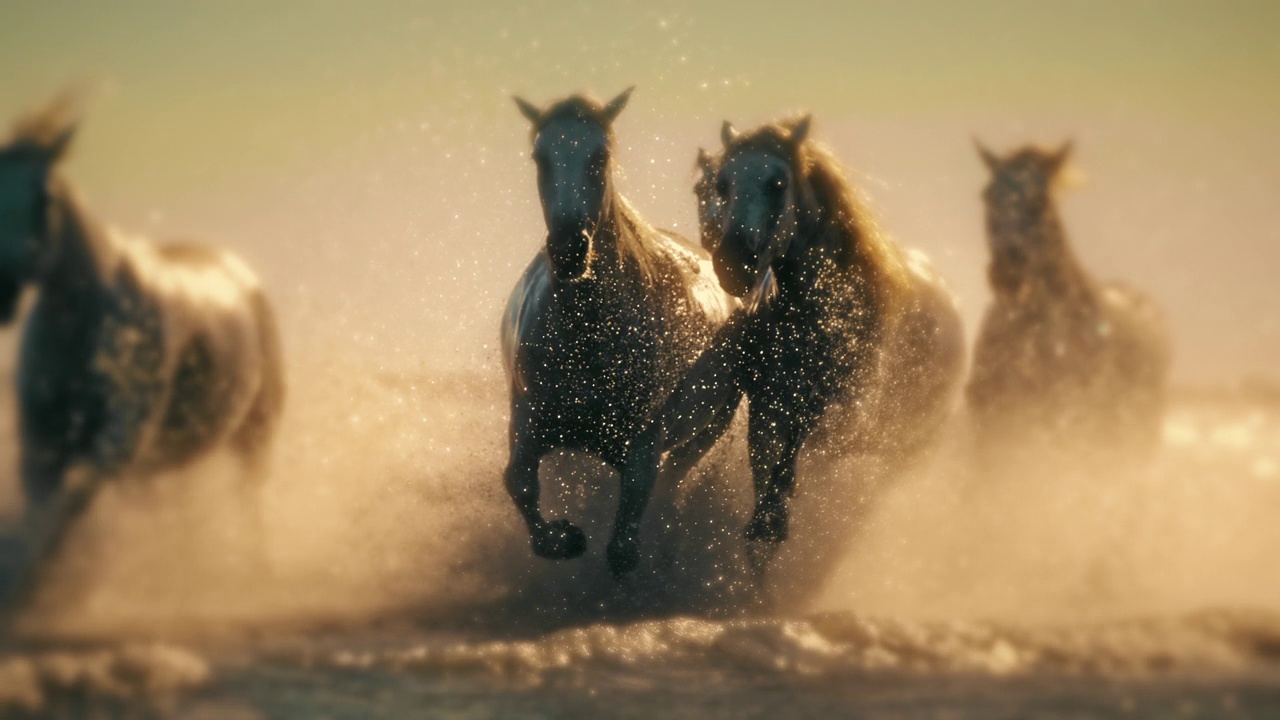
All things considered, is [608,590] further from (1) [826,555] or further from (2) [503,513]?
(1) [826,555]

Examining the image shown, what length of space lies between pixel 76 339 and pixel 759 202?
281 cm

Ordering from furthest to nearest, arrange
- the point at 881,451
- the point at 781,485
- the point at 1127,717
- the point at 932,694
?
the point at 881,451 < the point at 781,485 < the point at 932,694 < the point at 1127,717

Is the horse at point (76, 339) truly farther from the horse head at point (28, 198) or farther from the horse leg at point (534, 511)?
the horse leg at point (534, 511)

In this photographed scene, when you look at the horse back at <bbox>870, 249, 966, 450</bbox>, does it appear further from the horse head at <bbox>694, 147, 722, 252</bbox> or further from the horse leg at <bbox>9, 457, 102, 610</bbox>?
the horse leg at <bbox>9, 457, 102, 610</bbox>

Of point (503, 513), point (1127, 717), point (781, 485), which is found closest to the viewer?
point (1127, 717)

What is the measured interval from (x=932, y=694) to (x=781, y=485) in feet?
5.64

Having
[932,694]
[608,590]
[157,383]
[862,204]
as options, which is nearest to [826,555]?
[608,590]

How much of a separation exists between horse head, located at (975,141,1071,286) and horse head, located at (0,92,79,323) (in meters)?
5.30

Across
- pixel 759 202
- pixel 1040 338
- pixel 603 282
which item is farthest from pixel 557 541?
pixel 1040 338

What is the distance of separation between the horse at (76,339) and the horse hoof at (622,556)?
1996 millimetres

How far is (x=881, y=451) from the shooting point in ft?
23.3

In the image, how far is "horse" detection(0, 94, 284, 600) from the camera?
164 inches

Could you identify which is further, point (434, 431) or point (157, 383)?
point (434, 431)

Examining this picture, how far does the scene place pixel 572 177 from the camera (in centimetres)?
496
